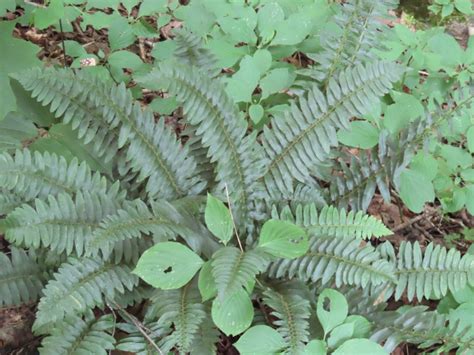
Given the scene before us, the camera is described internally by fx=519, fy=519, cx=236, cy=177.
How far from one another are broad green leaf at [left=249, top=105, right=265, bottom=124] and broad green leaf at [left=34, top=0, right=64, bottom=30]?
45.9 inches

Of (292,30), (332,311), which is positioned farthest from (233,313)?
(292,30)

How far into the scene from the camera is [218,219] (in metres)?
2.11

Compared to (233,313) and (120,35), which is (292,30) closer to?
(120,35)

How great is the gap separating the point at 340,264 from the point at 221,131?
0.80 metres

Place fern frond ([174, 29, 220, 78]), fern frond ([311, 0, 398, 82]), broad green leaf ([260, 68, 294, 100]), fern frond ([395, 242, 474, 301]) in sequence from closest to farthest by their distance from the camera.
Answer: fern frond ([395, 242, 474, 301])
fern frond ([174, 29, 220, 78])
fern frond ([311, 0, 398, 82])
broad green leaf ([260, 68, 294, 100])

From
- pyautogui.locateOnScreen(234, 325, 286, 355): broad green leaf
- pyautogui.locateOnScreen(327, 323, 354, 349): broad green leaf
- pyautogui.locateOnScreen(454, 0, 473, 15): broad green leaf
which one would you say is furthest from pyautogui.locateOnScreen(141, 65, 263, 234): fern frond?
pyautogui.locateOnScreen(454, 0, 473, 15): broad green leaf

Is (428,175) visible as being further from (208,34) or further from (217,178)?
(208,34)

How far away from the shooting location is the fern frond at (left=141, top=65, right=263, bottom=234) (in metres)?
2.33

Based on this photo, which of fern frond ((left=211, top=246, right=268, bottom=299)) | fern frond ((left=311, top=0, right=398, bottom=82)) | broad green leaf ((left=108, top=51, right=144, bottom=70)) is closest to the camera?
fern frond ((left=211, top=246, right=268, bottom=299))

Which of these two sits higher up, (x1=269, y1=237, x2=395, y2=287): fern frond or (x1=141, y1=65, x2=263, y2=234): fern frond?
(x1=141, y1=65, x2=263, y2=234): fern frond

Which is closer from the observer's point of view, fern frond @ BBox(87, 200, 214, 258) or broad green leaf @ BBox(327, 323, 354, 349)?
fern frond @ BBox(87, 200, 214, 258)

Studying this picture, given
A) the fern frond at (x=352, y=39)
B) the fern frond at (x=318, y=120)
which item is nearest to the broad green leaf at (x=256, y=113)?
the fern frond at (x=318, y=120)

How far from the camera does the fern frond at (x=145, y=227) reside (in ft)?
6.53

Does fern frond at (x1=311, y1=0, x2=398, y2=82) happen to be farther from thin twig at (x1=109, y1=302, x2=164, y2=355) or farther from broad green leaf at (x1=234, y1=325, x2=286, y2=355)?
thin twig at (x1=109, y1=302, x2=164, y2=355)
